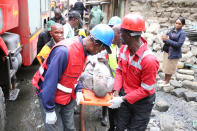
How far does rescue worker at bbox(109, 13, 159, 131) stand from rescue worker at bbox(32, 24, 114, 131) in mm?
285

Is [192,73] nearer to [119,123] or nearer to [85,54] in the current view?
[119,123]

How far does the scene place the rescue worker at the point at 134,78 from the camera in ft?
6.64

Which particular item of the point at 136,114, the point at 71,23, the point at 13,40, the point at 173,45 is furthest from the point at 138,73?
the point at 173,45

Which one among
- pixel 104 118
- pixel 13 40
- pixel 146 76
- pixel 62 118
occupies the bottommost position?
pixel 104 118

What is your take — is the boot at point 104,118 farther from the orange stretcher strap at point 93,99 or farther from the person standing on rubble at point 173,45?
the person standing on rubble at point 173,45

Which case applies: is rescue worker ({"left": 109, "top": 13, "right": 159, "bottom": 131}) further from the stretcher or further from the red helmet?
the stretcher

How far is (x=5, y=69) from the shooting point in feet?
10.1

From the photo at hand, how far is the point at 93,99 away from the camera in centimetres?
239

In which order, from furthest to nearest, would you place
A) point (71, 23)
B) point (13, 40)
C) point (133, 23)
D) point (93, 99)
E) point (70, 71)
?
1. point (71, 23)
2. point (13, 40)
3. point (93, 99)
4. point (133, 23)
5. point (70, 71)

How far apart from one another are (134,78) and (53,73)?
0.96 meters

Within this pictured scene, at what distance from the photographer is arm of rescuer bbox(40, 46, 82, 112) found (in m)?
1.77

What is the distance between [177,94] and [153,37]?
404 cm

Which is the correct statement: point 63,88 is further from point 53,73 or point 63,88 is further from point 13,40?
point 13,40

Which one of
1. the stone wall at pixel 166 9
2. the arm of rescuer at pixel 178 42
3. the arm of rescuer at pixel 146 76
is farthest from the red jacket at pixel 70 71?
the stone wall at pixel 166 9
